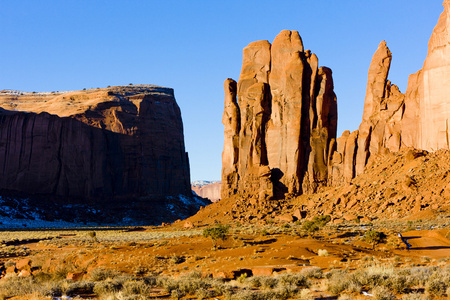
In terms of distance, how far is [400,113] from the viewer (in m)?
55.7

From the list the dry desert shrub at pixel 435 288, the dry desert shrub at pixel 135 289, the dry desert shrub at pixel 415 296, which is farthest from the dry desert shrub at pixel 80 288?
the dry desert shrub at pixel 435 288

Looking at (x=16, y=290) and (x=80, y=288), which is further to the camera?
(x=80, y=288)

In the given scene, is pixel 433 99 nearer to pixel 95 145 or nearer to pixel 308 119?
pixel 308 119

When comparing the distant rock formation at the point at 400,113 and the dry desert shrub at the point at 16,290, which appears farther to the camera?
the distant rock formation at the point at 400,113

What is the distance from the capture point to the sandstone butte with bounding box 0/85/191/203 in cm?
10069

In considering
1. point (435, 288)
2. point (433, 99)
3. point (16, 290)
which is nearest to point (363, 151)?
point (433, 99)

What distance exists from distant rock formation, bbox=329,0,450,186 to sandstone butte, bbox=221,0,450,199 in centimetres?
9

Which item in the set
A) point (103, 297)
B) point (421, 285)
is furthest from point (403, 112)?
point (103, 297)

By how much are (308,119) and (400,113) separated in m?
12.0

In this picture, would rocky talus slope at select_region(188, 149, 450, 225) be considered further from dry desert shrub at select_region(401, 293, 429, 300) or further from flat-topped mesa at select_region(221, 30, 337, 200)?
dry desert shrub at select_region(401, 293, 429, 300)

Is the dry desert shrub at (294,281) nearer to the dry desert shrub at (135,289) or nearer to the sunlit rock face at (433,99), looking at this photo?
the dry desert shrub at (135,289)

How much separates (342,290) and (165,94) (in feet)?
374

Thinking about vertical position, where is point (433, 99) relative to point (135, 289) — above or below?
above

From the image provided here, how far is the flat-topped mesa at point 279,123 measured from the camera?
63219 millimetres
